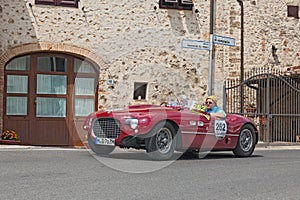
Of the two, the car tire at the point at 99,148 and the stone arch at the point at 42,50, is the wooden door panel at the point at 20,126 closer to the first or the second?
the stone arch at the point at 42,50

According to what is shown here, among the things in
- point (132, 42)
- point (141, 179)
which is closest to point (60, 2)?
point (132, 42)

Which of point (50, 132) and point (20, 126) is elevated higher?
A: point (20, 126)

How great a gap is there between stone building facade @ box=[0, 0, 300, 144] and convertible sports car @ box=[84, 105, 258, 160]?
8.20 metres

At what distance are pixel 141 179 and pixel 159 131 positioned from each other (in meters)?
2.60

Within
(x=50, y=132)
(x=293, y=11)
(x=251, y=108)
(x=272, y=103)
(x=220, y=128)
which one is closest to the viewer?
(x=220, y=128)

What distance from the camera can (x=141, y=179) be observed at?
7660 mm

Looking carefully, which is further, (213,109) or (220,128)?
(213,109)

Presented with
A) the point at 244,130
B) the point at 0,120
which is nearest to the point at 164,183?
the point at 244,130

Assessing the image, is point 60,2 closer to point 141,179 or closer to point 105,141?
point 105,141

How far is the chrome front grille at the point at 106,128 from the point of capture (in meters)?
10.3

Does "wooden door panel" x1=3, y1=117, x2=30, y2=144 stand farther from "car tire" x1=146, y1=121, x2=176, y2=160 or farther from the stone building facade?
"car tire" x1=146, y1=121, x2=176, y2=160

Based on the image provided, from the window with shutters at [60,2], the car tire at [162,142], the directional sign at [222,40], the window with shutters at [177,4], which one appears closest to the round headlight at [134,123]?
the car tire at [162,142]

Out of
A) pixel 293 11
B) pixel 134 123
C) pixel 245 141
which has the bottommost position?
pixel 245 141

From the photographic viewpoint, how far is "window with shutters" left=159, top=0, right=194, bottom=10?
19.8 metres
